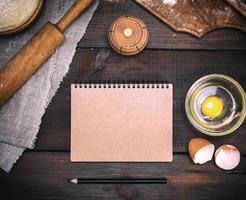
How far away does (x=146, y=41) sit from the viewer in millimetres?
798

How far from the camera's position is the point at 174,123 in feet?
2.71

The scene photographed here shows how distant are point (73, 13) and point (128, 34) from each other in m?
0.12

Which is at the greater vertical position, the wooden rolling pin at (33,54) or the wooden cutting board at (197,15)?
the wooden cutting board at (197,15)

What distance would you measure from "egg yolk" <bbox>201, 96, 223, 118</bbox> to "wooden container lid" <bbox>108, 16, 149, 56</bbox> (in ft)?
0.56

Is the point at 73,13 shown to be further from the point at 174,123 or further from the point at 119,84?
the point at 174,123

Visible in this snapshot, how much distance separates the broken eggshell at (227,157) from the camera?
0.81m

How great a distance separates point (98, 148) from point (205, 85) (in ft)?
0.83

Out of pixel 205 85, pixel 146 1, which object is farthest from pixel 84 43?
pixel 205 85

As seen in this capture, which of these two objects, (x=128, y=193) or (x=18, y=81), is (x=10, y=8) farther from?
(x=128, y=193)

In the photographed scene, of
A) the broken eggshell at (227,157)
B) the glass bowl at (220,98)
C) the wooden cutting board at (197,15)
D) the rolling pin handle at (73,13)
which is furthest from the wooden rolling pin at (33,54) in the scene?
the broken eggshell at (227,157)

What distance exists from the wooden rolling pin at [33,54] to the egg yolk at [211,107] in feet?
1.00

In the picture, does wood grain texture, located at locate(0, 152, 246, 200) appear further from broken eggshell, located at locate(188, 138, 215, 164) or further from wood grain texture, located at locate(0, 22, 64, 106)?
wood grain texture, located at locate(0, 22, 64, 106)

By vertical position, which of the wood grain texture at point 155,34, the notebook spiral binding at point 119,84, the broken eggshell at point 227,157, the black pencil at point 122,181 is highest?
the wood grain texture at point 155,34

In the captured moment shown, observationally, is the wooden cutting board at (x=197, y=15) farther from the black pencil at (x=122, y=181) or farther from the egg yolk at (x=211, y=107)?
the black pencil at (x=122, y=181)
